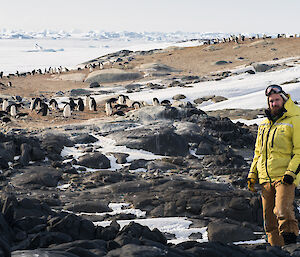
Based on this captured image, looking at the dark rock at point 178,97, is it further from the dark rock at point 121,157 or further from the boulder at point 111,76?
the boulder at point 111,76

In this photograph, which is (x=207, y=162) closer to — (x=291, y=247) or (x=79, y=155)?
(x=79, y=155)

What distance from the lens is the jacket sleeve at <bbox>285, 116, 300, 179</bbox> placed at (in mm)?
4004

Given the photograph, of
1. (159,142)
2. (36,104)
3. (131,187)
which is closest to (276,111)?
(131,187)

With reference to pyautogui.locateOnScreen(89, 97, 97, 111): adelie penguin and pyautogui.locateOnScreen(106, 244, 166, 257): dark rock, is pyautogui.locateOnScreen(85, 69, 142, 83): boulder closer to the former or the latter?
pyautogui.locateOnScreen(89, 97, 97, 111): adelie penguin

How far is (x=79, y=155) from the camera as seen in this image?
34.3 ft

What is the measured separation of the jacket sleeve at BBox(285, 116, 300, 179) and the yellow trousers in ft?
0.46

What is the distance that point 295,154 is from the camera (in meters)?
4.06

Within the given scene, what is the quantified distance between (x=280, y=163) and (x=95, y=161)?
19.9 ft

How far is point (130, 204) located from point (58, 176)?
7.18 feet

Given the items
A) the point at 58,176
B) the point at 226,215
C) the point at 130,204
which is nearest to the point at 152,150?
the point at 58,176

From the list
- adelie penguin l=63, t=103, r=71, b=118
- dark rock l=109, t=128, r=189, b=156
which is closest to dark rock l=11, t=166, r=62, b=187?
dark rock l=109, t=128, r=189, b=156

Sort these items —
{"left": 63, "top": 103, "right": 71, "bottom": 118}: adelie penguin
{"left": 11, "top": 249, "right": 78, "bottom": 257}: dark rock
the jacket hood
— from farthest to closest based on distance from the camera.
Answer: {"left": 63, "top": 103, "right": 71, "bottom": 118}: adelie penguin, the jacket hood, {"left": 11, "top": 249, "right": 78, "bottom": 257}: dark rock

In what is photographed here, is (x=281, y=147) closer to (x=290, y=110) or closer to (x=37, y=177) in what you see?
(x=290, y=110)

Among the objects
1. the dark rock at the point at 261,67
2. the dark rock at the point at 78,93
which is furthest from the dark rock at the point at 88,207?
the dark rock at the point at 261,67
